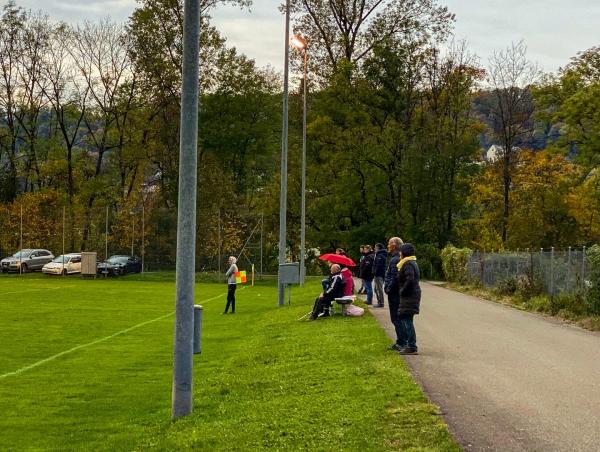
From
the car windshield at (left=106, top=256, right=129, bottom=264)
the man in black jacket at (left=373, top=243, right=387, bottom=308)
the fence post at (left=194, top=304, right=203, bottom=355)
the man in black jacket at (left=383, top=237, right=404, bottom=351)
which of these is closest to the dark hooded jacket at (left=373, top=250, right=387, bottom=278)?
the man in black jacket at (left=373, top=243, right=387, bottom=308)

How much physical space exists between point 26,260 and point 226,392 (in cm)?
4793

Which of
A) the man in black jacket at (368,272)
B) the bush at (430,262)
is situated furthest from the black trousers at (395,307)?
the bush at (430,262)

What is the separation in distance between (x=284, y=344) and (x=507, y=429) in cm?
746

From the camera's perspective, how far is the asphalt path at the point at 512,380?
301 inches

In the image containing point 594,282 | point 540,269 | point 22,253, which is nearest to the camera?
point 594,282

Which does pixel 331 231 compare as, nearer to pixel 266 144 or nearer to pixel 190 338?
pixel 266 144

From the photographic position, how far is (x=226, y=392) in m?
10.6

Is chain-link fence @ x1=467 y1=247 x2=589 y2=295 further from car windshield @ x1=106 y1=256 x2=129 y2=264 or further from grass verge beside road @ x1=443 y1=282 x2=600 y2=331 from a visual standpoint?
car windshield @ x1=106 y1=256 x2=129 y2=264

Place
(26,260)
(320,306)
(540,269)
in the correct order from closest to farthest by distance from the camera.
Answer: (320,306)
(540,269)
(26,260)

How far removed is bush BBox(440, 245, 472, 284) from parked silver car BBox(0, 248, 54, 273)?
2929cm

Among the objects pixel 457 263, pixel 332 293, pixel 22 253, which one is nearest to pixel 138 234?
pixel 22 253

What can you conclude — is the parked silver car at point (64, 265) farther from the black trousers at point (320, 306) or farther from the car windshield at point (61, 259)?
the black trousers at point (320, 306)

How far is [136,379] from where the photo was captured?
12.7 metres

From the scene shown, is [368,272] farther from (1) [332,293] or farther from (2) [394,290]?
(2) [394,290]
